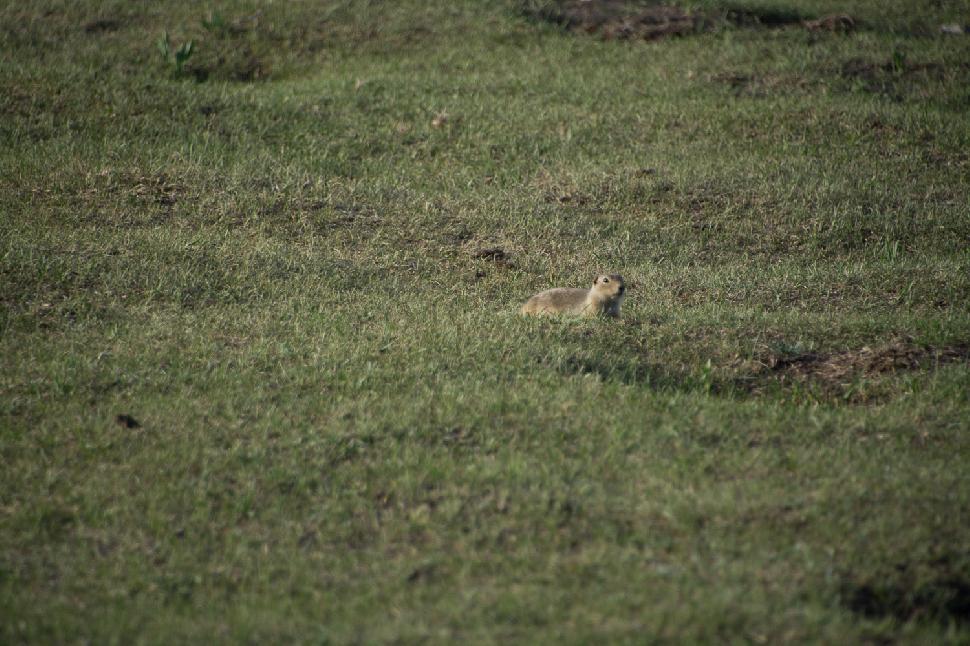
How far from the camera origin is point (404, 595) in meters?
4.44

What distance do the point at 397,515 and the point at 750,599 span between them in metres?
1.83

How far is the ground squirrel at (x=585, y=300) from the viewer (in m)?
7.86

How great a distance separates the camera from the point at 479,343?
23.5ft

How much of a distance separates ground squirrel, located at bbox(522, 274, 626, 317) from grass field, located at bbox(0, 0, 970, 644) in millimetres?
190

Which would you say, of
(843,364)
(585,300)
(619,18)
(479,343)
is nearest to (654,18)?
(619,18)

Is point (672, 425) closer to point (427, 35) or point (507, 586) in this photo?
point (507, 586)

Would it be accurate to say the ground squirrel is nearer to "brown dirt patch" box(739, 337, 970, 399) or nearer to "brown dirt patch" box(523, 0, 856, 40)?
"brown dirt patch" box(739, 337, 970, 399)

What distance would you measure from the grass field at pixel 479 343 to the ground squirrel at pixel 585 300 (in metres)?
0.19

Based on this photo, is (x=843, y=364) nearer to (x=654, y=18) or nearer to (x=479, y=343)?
(x=479, y=343)

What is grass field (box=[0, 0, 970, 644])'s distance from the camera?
452 centimetres

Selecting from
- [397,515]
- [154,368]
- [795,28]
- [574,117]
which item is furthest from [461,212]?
[795,28]

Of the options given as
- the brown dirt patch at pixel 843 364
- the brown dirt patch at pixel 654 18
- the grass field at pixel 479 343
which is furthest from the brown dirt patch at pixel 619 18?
the brown dirt patch at pixel 843 364

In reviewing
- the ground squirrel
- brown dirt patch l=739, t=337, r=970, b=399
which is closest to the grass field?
brown dirt patch l=739, t=337, r=970, b=399

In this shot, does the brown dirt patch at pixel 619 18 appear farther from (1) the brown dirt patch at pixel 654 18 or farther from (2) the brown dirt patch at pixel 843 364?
(2) the brown dirt patch at pixel 843 364
